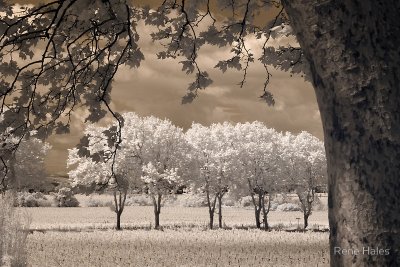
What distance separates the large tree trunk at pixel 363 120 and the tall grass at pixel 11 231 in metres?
11.4

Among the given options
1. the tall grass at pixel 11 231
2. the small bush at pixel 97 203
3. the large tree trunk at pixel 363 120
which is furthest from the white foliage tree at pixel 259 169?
the large tree trunk at pixel 363 120

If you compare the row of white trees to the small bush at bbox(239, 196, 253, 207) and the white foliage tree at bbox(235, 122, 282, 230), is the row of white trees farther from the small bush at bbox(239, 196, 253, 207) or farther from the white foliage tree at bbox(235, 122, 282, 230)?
the small bush at bbox(239, 196, 253, 207)

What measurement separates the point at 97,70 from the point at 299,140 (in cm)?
5074

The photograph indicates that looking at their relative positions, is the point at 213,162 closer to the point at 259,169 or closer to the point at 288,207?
the point at 259,169

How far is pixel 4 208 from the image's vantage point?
13133mm

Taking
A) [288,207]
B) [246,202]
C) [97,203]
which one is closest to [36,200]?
[97,203]

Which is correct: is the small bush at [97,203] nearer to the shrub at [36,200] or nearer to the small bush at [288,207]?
the shrub at [36,200]

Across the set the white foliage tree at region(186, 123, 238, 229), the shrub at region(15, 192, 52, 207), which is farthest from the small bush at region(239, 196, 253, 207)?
the white foliage tree at region(186, 123, 238, 229)

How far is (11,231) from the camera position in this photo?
1335 cm

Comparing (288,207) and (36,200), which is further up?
(36,200)

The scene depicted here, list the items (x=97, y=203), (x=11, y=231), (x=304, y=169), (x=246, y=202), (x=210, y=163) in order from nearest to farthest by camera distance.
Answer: (x=11, y=231)
(x=210, y=163)
(x=304, y=169)
(x=97, y=203)
(x=246, y=202)

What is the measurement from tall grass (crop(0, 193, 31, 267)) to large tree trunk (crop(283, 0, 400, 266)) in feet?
37.3

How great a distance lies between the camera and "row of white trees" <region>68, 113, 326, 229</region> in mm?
44156

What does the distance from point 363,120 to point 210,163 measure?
46946 mm
